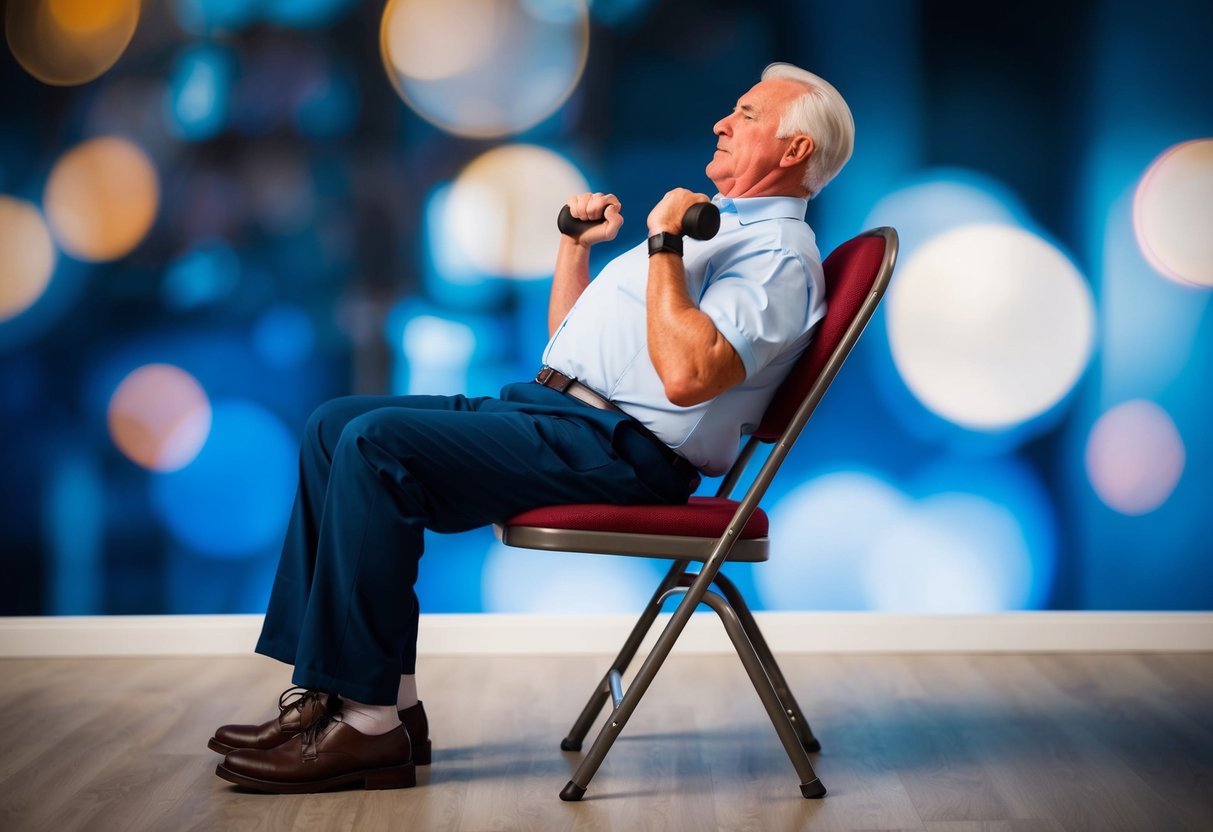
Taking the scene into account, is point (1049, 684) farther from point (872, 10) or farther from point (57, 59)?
point (57, 59)

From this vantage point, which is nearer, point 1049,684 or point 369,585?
point 369,585

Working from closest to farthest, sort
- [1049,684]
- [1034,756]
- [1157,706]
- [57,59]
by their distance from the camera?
[1034,756] → [1157,706] → [1049,684] → [57,59]

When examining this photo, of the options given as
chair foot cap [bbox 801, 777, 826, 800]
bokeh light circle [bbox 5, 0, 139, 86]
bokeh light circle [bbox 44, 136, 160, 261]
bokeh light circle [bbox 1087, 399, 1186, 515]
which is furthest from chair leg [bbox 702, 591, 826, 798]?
bokeh light circle [bbox 5, 0, 139, 86]

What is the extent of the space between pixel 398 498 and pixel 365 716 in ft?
1.24

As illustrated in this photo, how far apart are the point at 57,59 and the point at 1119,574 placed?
3.14 metres

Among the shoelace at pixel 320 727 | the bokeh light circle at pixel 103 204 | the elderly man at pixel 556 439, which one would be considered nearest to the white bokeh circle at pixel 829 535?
the elderly man at pixel 556 439

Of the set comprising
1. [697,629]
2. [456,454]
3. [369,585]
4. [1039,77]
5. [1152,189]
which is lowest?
[697,629]

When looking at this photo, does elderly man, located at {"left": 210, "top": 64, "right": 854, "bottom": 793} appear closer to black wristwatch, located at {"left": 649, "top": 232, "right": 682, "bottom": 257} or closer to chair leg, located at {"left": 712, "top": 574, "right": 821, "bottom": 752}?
black wristwatch, located at {"left": 649, "top": 232, "right": 682, "bottom": 257}

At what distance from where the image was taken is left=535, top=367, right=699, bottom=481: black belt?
2.17 metres

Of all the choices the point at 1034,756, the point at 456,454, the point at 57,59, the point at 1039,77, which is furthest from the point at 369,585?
the point at 1039,77

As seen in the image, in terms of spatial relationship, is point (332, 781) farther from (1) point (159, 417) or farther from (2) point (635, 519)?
(1) point (159, 417)

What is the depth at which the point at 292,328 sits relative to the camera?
3.38 meters

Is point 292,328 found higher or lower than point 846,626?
higher

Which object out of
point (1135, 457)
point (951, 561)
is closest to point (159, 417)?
point (951, 561)
